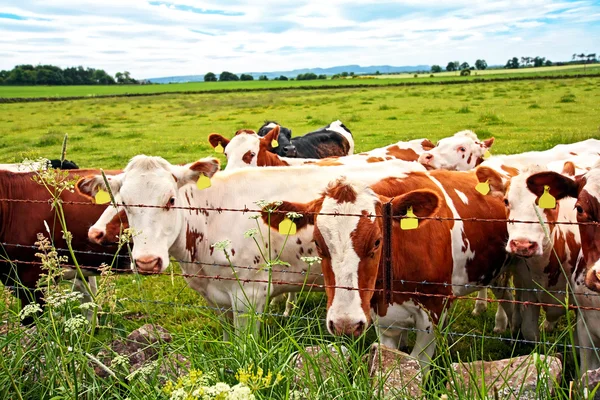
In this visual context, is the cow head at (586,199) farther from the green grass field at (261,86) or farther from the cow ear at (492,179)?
the green grass field at (261,86)

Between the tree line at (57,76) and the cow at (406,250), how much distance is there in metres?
108

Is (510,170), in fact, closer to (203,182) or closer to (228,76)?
(203,182)

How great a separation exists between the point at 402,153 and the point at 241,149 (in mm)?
3038

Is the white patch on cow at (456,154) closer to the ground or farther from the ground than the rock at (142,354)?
farther from the ground

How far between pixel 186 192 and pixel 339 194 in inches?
72.6

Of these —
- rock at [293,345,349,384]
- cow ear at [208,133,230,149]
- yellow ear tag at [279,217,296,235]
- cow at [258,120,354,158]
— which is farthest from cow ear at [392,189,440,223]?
cow at [258,120,354,158]

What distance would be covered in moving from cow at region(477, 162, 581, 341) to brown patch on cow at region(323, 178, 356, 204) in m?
1.44

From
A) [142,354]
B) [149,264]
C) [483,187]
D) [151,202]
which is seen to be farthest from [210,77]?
[142,354]

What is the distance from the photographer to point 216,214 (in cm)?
509

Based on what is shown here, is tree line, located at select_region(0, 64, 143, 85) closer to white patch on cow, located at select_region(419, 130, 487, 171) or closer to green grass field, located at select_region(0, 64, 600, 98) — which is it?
green grass field, located at select_region(0, 64, 600, 98)

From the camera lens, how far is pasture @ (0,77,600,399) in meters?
2.84

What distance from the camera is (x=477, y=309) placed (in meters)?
6.50

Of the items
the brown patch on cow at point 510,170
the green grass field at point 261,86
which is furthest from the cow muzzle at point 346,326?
the green grass field at point 261,86

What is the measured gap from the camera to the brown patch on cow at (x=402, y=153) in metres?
9.79
